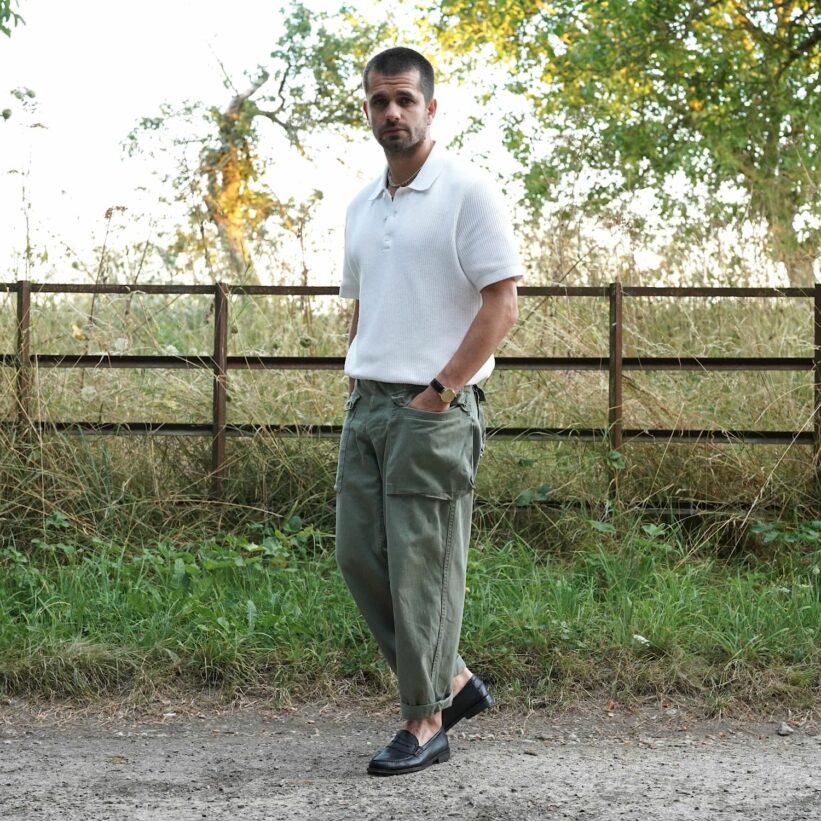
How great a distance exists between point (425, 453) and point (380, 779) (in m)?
1.07

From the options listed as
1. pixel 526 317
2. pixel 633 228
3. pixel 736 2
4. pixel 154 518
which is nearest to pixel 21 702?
pixel 154 518

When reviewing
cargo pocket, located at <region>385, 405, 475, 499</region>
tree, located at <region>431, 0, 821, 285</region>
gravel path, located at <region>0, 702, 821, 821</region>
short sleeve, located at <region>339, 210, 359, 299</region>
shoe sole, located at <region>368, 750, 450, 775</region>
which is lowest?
gravel path, located at <region>0, 702, 821, 821</region>

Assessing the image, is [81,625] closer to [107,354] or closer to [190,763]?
[190,763]

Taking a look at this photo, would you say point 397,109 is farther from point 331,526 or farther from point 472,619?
point 331,526

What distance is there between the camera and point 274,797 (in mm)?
3537

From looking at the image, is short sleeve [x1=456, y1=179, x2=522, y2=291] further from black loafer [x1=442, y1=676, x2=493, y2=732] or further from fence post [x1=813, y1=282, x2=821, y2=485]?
fence post [x1=813, y1=282, x2=821, y2=485]

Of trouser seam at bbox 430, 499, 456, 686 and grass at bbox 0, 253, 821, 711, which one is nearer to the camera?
trouser seam at bbox 430, 499, 456, 686

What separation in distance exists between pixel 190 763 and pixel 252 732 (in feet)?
1.29

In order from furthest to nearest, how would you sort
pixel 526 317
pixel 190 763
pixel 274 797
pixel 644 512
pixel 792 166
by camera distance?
1. pixel 792 166
2. pixel 526 317
3. pixel 644 512
4. pixel 190 763
5. pixel 274 797

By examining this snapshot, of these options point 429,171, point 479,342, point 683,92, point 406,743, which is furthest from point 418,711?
point 683,92

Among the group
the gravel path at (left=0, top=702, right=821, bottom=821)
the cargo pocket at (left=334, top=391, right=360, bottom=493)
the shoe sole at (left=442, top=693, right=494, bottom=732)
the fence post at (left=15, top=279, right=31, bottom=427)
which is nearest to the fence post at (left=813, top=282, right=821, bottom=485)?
the gravel path at (left=0, top=702, right=821, bottom=821)

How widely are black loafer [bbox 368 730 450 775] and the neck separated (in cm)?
185

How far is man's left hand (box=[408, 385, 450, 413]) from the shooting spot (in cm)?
362

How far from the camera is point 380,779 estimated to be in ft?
12.1
